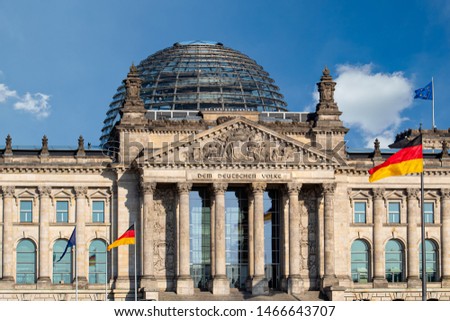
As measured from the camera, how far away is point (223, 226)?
114375 mm

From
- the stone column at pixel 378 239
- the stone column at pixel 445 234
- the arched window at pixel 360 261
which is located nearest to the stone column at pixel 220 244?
the arched window at pixel 360 261

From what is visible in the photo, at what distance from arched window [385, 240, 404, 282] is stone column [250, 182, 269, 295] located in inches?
548

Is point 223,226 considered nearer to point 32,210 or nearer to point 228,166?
point 228,166

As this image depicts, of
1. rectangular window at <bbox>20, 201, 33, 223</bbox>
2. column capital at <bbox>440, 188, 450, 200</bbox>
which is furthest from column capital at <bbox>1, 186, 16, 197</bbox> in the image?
column capital at <bbox>440, 188, 450, 200</bbox>

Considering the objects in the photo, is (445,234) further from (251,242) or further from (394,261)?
(251,242)

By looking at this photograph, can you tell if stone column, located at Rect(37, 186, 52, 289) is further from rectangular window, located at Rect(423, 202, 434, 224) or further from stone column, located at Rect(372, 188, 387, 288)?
rectangular window, located at Rect(423, 202, 434, 224)

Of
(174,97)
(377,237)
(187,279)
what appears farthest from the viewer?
(174,97)

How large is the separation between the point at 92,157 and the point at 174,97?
16347mm

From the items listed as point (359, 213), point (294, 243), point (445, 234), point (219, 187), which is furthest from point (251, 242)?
point (445, 234)

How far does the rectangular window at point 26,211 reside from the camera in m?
117

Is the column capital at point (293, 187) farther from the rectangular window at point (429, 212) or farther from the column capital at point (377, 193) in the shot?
the rectangular window at point (429, 212)

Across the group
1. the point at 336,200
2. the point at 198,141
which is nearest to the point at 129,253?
the point at 198,141

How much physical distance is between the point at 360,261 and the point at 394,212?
588 centimetres

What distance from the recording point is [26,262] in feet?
384
